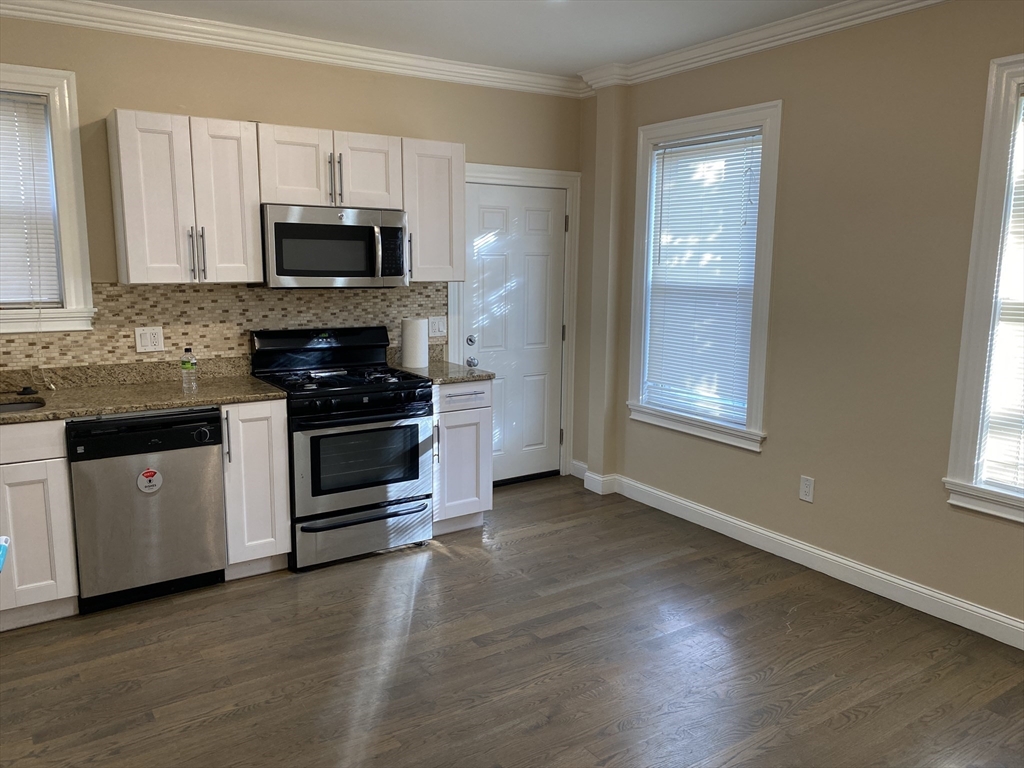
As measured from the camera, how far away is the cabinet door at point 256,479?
3.34 m

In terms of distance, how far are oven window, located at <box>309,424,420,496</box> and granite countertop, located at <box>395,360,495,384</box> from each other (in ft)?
0.98

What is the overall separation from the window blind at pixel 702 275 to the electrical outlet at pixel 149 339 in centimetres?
271

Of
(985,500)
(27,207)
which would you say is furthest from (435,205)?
(985,500)

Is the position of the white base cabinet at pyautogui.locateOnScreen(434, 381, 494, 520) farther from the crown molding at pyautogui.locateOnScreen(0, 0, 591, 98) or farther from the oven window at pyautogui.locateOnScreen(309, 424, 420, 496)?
the crown molding at pyautogui.locateOnScreen(0, 0, 591, 98)

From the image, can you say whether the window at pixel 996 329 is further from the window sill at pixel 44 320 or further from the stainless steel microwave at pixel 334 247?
the window sill at pixel 44 320

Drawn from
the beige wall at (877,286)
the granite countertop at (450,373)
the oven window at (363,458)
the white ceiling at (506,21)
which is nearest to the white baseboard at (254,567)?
the oven window at (363,458)

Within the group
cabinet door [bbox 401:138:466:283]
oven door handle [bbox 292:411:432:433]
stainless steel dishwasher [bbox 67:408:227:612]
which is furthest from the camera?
cabinet door [bbox 401:138:466:283]

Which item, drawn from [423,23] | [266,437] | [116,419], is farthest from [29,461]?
[423,23]

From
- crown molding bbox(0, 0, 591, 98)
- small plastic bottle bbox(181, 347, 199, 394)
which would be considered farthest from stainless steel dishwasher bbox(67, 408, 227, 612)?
crown molding bbox(0, 0, 591, 98)

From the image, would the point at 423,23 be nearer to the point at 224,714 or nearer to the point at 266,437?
the point at 266,437

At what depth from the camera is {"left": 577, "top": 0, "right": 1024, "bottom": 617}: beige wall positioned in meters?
2.96

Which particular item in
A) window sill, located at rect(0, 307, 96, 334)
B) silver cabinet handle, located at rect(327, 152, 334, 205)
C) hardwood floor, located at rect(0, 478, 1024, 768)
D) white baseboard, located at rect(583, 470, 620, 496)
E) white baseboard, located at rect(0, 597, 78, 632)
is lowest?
hardwood floor, located at rect(0, 478, 1024, 768)

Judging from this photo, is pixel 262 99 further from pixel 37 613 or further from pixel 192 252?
pixel 37 613

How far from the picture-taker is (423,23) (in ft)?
11.6
